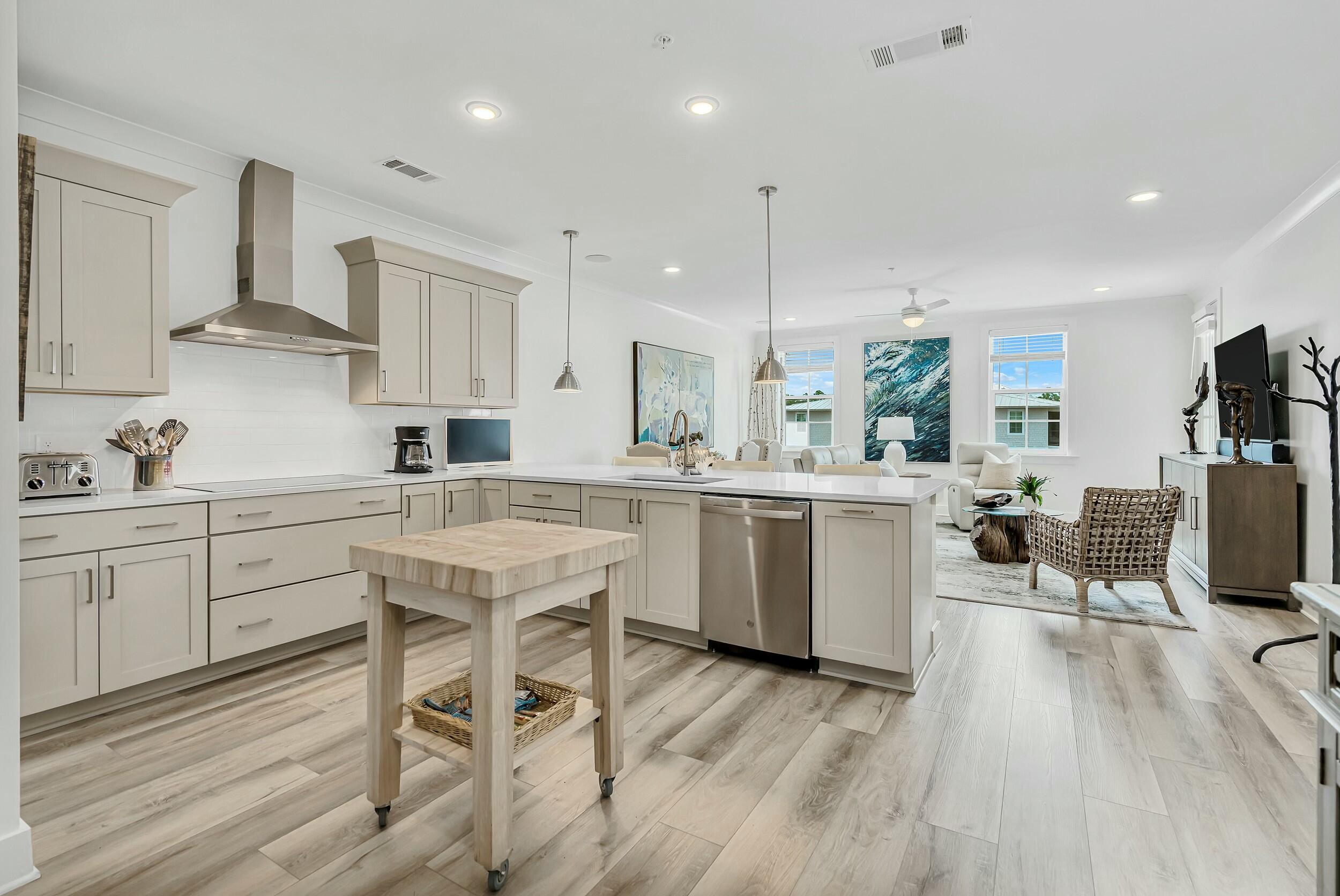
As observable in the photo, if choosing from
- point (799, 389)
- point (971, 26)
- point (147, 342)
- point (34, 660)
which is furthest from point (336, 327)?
point (799, 389)

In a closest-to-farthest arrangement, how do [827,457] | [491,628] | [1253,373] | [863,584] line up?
[491,628], [863,584], [1253,373], [827,457]

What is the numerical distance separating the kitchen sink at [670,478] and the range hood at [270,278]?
65.4 inches

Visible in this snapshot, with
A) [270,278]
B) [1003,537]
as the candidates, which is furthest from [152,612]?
[1003,537]

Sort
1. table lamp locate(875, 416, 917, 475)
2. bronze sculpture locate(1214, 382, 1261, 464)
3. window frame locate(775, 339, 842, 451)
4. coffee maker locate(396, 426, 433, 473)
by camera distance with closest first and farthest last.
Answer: coffee maker locate(396, 426, 433, 473) → bronze sculpture locate(1214, 382, 1261, 464) → table lamp locate(875, 416, 917, 475) → window frame locate(775, 339, 842, 451)

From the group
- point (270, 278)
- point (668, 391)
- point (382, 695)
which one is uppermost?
point (270, 278)

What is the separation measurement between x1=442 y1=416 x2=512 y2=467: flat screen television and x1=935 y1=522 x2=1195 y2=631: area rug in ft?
10.9

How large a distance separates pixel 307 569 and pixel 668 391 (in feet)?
15.4

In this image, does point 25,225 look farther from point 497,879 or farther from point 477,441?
point 497,879

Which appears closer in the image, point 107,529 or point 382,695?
point 382,695

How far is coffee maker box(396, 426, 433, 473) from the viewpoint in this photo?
407cm

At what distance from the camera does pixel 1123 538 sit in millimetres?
3934

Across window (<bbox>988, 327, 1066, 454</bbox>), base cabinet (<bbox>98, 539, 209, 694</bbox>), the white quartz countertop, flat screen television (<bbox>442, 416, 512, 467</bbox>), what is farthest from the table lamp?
base cabinet (<bbox>98, 539, 209, 694</bbox>)

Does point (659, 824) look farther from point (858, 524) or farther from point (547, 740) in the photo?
point (858, 524)

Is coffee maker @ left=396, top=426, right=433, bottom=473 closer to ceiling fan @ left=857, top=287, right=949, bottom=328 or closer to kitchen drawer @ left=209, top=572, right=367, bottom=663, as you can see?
kitchen drawer @ left=209, top=572, right=367, bottom=663
